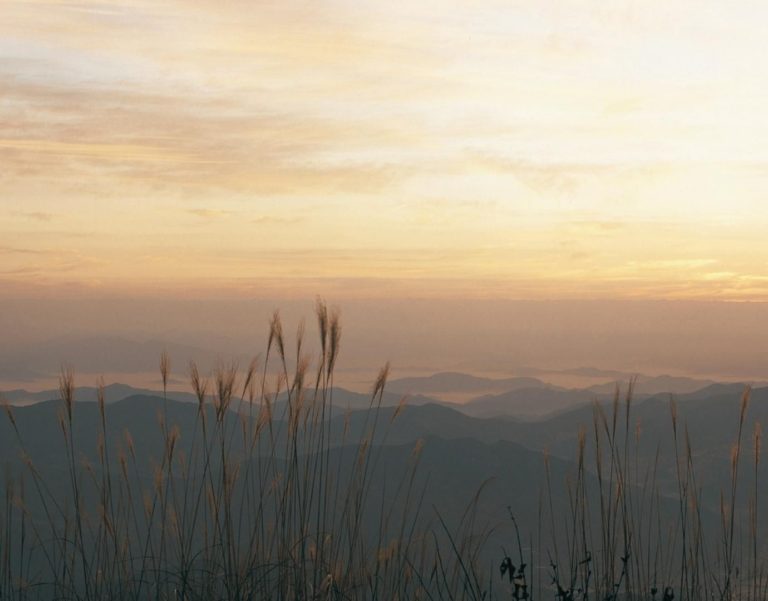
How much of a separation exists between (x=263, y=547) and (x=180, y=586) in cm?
A: 38

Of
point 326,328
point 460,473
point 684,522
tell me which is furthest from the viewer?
point 460,473

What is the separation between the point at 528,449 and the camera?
49.0m

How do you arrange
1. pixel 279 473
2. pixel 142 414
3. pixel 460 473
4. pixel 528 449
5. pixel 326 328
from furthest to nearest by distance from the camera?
pixel 142 414 < pixel 528 449 < pixel 460 473 < pixel 279 473 < pixel 326 328

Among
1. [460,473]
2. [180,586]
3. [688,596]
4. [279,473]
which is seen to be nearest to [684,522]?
[688,596]

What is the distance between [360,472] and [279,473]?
0.46 metres

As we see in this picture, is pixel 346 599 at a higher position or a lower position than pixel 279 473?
lower

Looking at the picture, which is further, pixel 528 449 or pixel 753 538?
pixel 528 449

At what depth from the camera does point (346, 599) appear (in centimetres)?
363

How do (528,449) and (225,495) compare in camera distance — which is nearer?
(225,495)

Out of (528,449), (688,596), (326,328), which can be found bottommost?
(528,449)

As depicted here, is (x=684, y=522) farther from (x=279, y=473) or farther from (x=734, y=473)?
(x=279, y=473)

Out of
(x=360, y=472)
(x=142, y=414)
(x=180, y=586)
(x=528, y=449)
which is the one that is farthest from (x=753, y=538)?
(x=142, y=414)

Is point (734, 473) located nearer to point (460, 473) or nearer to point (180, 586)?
point (180, 586)

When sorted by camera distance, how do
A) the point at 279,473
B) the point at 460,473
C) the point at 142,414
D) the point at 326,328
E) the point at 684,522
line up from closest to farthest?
the point at 326,328 < the point at 684,522 < the point at 279,473 < the point at 460,473 < the point at 142,414
